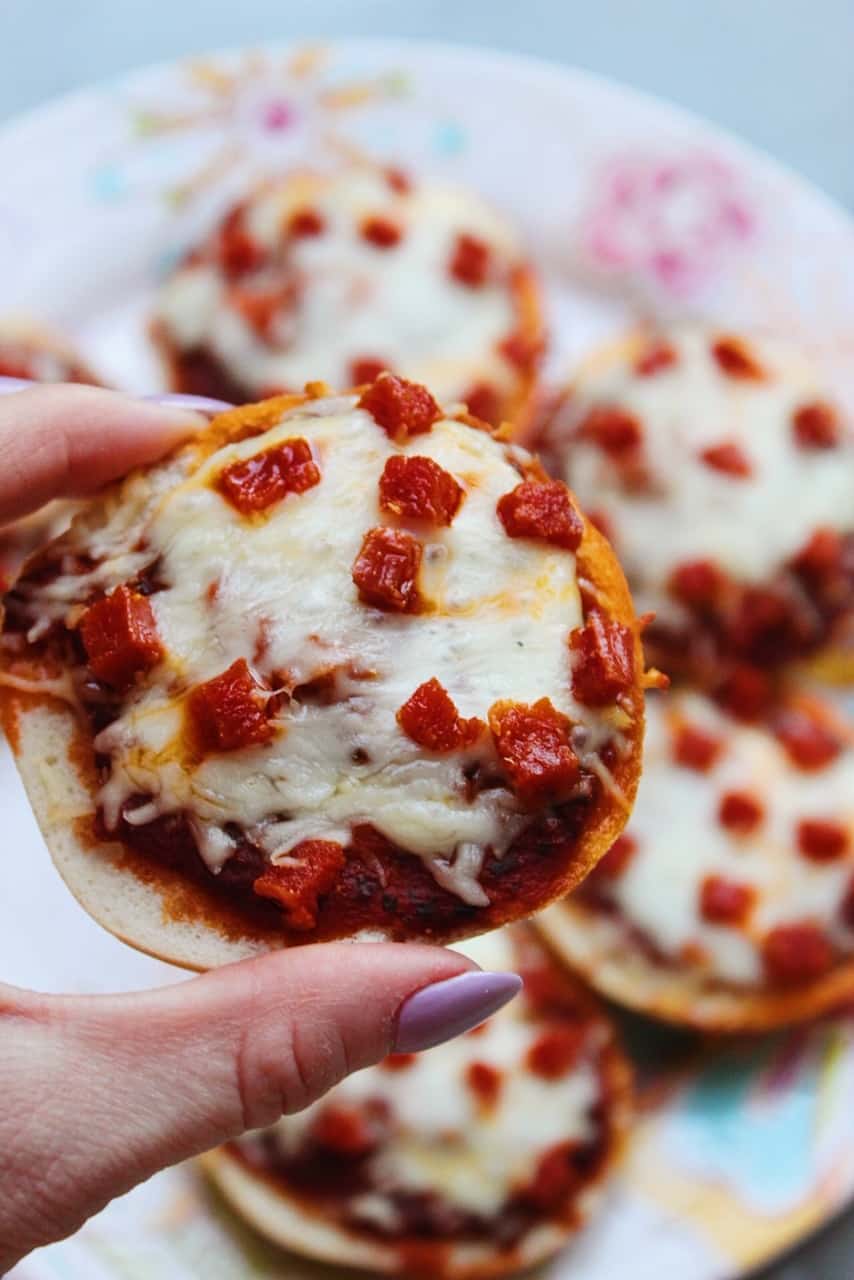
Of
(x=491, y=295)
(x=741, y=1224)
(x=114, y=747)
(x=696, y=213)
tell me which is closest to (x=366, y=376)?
(x=491, y=295)

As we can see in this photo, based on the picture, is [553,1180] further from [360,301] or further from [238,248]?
[238,248]

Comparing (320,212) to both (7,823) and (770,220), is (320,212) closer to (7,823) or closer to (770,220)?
(770,220)

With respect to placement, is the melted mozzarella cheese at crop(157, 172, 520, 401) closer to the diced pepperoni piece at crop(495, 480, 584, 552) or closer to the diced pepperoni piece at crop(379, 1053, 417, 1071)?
the diced pepperoni piece at crop(495, 480, 584, 552)

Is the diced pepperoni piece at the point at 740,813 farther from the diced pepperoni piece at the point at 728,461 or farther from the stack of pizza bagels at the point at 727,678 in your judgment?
the diced pepperoni piece at the point at 728,461

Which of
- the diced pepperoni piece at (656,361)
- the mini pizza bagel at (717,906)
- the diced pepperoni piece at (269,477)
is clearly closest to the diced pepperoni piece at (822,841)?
the mini pizza bagel at (717,906)

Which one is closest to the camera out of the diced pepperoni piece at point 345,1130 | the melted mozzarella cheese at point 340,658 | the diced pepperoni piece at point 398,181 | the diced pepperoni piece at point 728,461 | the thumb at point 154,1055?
the thumb at point 154,1055

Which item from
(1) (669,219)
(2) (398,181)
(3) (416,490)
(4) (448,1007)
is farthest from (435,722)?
(1) (669,219)
